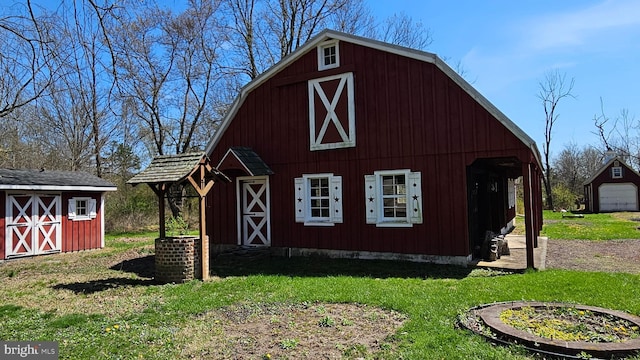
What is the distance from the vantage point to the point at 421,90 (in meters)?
10.5

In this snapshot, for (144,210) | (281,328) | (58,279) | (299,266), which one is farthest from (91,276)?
(144,210)

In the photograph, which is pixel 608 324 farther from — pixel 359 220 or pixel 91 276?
pixel 91 276

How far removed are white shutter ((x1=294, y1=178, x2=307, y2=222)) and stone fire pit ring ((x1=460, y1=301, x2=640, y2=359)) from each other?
688 cm

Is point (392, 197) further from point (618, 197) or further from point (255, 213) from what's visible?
point (618, 197)

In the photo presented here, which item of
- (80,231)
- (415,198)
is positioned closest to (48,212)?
(80,231)

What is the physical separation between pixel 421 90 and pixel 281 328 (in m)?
7.19

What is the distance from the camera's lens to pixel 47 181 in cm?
→ 1416

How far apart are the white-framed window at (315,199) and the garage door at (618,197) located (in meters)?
31.3

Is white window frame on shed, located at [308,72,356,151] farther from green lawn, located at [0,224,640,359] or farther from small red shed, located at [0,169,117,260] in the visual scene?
small red shed, located at [0,169,117,260]

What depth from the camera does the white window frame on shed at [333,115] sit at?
37.3 ft

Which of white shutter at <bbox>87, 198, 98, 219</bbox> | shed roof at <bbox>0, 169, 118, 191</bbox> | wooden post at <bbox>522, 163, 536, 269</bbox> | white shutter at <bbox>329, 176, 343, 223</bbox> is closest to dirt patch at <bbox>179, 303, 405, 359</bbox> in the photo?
wooden post at <bbox>522, 163, 536, 269</bbox>

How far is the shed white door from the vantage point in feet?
43.2

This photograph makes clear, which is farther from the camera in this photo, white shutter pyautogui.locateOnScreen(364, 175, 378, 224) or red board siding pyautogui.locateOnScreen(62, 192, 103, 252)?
red board siding pyautogui.locateOnScreen(62, 192, 103, 252)

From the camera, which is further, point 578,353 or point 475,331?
point 475,331
